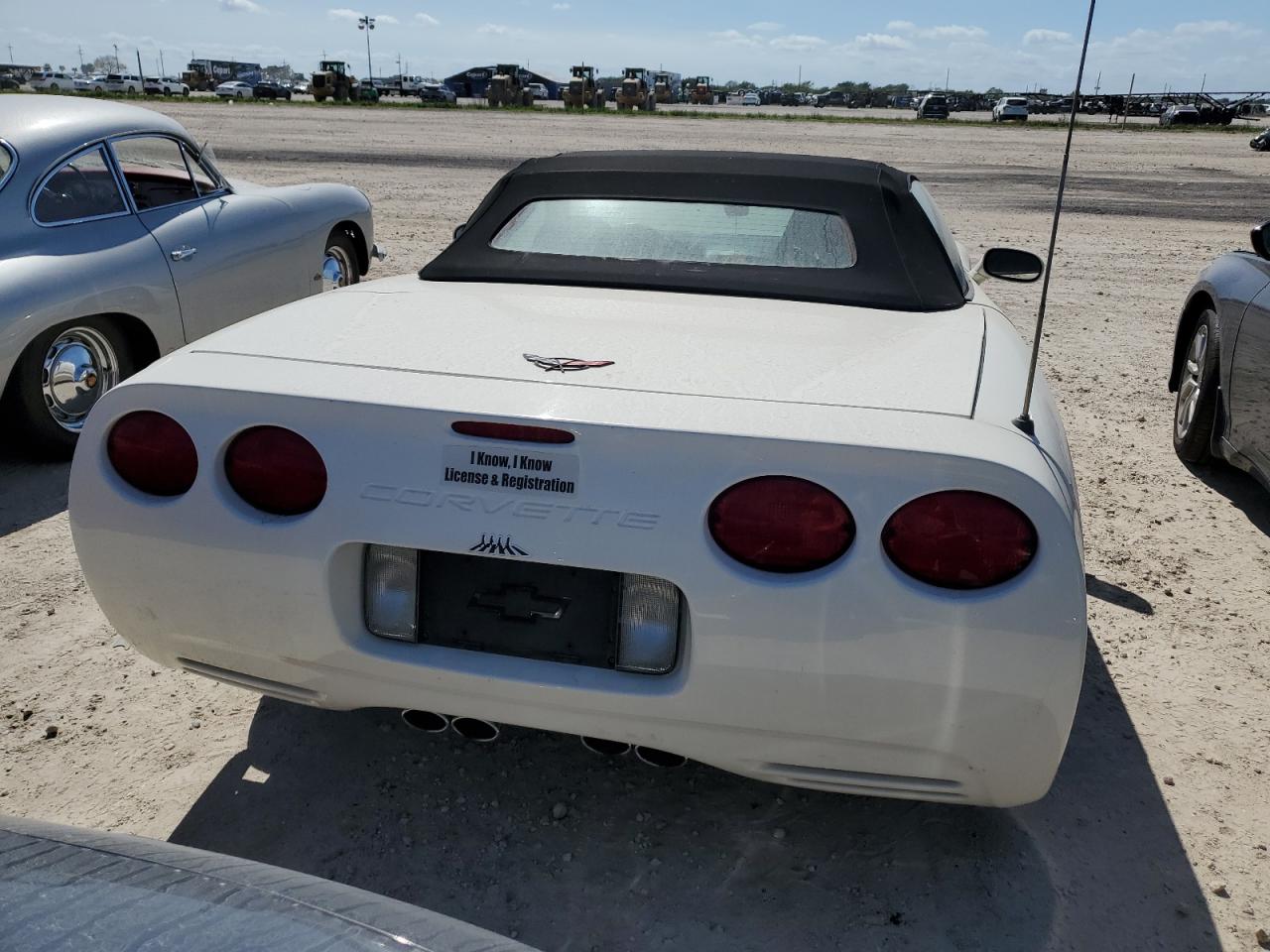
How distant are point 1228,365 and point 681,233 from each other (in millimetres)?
2739

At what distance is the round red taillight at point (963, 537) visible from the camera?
1903mm

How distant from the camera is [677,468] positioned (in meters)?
1.95

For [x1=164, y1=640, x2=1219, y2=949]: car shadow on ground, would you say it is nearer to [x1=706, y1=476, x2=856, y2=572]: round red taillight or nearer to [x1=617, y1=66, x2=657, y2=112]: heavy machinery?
[x1=706, y1=476, x2=856, y2=572]: round red taillight

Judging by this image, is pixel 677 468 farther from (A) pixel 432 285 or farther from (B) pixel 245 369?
(A) pixel 432 285

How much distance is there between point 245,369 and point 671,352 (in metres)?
0.91

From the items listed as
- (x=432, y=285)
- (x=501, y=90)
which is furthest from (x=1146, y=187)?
(x=501, y=90)

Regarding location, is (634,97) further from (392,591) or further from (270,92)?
(392,591)

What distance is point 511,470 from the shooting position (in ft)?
6.54

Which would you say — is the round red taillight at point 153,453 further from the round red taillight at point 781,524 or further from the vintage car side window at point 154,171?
the vintage car side window at point 154,171

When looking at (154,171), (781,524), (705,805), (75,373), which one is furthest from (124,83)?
A: (781,524)

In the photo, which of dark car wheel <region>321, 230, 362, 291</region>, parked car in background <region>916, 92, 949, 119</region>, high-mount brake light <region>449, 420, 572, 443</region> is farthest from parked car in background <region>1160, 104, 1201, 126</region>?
high-mount brake light <region>449, 420, 572, 443</region>

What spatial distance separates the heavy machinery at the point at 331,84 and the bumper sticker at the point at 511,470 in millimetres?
58421

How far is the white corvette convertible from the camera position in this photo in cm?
192

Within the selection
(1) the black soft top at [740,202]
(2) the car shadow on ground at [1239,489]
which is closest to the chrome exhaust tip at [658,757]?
(1) the black soft top at [740,202]
